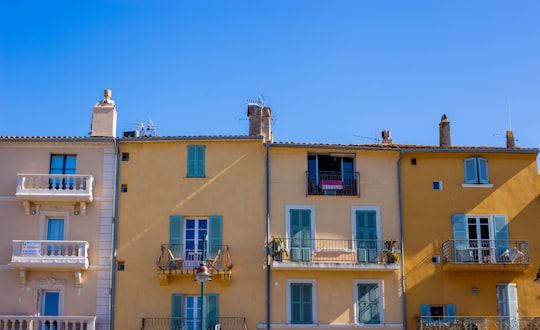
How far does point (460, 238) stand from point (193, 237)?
1011cm

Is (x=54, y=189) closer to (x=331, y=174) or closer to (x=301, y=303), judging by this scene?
(x=301, y=303)

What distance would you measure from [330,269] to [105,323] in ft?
→ 27.6

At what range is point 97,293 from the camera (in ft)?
118

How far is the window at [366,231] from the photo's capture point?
1459 inches

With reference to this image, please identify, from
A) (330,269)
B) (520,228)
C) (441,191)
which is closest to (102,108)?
(330,269)

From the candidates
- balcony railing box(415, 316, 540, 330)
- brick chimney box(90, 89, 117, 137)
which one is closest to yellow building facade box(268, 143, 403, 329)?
balcony railing box(415, 316, 540, 330)

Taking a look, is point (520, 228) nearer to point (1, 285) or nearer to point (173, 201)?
point (173, 201)

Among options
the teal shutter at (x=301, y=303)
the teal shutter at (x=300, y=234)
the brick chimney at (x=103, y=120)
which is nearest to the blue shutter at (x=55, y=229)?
the brick chimney at (x=103, y=120)

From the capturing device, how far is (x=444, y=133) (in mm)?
39094

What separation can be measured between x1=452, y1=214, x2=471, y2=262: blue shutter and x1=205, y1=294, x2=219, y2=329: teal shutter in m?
9.10

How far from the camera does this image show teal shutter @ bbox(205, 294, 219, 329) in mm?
35969

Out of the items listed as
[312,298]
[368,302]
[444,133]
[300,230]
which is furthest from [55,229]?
[444,133]

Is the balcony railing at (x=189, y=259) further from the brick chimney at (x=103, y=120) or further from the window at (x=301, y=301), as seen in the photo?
the brick chimney at (x=103, y=120)

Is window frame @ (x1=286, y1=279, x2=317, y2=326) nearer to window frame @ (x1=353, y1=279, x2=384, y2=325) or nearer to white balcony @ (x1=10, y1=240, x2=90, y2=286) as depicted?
window frame @ (x1=353, y1=279, x2=384, y2=325)
